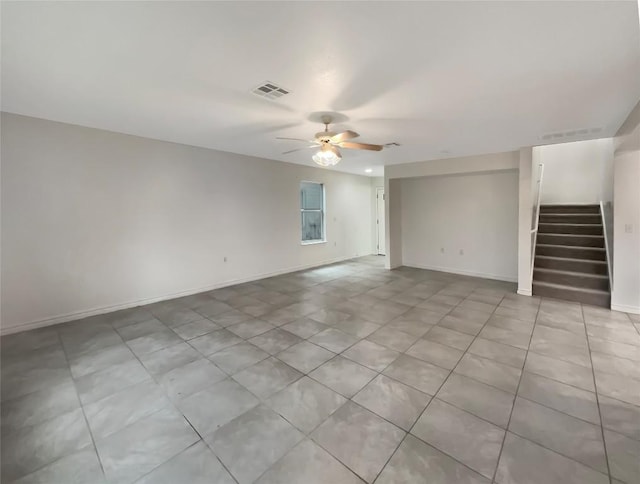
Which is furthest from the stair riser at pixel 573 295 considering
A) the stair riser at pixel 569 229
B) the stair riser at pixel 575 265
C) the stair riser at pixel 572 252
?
the stair riser at pixel 569 229

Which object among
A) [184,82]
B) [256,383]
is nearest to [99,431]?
[256,383]

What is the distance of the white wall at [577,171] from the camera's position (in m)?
5.95

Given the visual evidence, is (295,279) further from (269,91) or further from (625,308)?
(625,308)

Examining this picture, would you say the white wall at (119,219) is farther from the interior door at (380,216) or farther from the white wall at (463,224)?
the interior door at (380,216)

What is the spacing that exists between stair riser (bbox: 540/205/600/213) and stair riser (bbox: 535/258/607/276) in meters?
1.76

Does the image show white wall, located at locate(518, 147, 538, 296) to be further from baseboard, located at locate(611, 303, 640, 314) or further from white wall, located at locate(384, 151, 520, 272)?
baseboard, located at locate(611, 303, 640, 314)

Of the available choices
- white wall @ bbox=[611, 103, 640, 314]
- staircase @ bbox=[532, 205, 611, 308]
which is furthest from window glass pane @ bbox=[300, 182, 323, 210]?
white wall @ bbox=[611, 103, 640, 314]

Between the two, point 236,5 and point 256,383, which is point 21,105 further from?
point 256,383

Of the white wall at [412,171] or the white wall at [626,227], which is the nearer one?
the white wall at [626,227]

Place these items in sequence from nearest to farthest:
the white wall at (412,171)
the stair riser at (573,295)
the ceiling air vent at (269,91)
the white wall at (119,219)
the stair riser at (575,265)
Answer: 1. the ceiling air vent at (269,91)
2. the white wall at (119,219)
3. the stair riser at (573,295)
4. the stair riser at (575,265)
5. the white wall at (412,171)

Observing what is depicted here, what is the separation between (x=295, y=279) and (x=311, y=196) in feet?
8.35

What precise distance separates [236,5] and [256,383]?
2.72 metres

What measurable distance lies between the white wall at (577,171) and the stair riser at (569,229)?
103 centimetres

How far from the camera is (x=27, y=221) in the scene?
3.35 m
